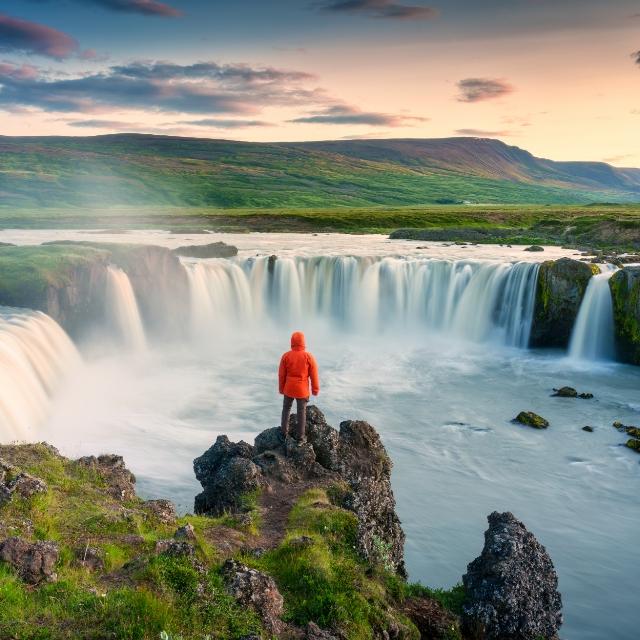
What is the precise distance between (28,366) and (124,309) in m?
11.9

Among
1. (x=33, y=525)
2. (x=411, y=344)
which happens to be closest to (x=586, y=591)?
(x=33, y=525)

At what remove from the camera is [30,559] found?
9.02m

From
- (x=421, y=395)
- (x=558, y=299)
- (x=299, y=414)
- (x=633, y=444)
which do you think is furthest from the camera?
(x=558, y=299)

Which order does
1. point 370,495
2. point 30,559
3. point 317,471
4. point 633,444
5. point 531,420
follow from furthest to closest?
point 531,420
point 633,444
point 317,471
point 370,495
point 30,559

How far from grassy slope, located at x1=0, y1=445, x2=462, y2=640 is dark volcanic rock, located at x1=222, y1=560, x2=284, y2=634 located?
0.15 m

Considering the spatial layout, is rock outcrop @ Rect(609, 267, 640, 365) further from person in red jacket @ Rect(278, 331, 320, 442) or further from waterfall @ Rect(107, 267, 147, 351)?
waterfall @ Rect(107, 267, 147, 351)

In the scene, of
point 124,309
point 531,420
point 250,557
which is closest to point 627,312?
point 531,420

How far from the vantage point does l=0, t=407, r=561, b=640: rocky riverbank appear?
8445mm

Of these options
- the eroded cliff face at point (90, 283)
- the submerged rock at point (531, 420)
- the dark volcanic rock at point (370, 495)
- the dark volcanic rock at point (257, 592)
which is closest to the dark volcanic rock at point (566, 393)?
the submerged rock at point (531, 420)

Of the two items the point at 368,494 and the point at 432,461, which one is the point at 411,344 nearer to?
the point at 432,461

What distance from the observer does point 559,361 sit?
35312 mm

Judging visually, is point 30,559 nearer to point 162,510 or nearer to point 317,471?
point 162,510

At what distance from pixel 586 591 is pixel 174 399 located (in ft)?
61.1

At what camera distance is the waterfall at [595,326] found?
35250mm
